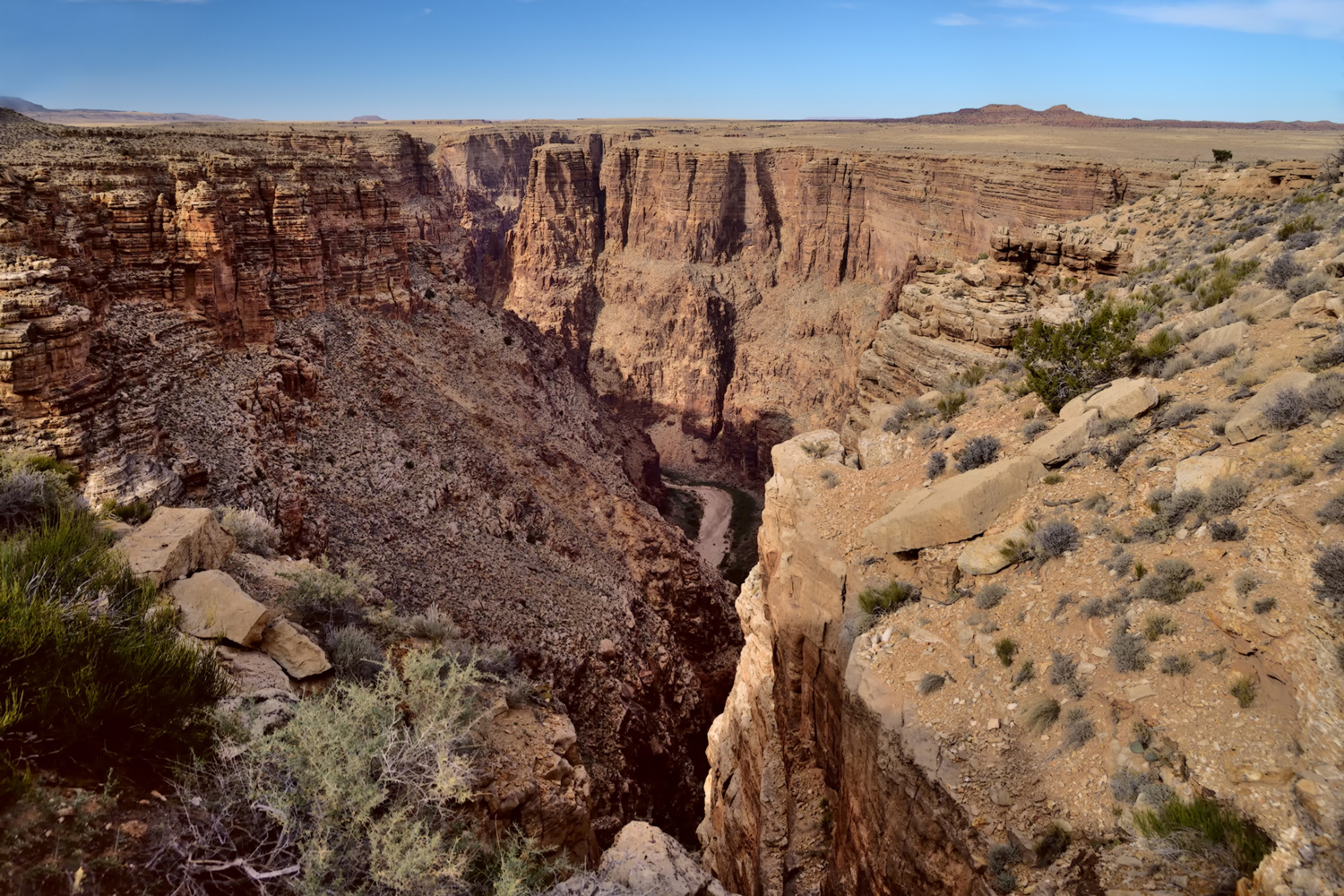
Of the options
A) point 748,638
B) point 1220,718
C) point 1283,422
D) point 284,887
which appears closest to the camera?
point 284,887

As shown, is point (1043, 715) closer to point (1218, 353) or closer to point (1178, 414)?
point (1178, 414)

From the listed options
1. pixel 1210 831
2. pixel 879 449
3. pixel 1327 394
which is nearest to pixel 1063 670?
pixel 1210 831

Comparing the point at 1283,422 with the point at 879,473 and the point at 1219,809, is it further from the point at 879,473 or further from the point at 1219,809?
the point at 879,473

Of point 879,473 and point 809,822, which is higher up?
point 879,473

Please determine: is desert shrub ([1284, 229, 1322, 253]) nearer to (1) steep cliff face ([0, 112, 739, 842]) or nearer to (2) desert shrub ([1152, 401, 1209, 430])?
(2) desert shrub ([1152, 401, 1209, 430])

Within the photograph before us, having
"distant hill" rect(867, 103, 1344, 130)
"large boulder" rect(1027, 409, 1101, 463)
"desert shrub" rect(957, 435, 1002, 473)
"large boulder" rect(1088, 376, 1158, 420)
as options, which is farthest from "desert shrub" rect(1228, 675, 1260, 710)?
"distant hill" rect(867, 103, 1344, 130)

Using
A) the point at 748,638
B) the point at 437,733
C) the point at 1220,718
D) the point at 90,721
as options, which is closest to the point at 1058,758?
the point at 1220,718
